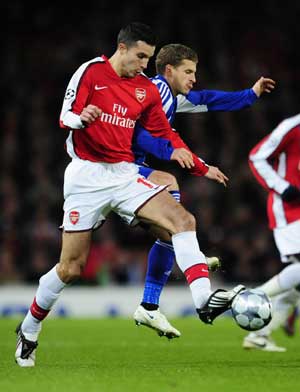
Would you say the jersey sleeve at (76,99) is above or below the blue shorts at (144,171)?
above

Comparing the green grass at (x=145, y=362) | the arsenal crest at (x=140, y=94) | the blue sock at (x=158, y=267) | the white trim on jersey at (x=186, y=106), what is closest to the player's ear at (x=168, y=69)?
the white trim on jersey at (x=186, y=106)

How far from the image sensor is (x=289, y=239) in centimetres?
891

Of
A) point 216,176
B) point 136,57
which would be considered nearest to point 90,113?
point 136,57

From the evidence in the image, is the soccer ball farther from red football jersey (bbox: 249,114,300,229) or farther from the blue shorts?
red football jersey (bbox: 249,114,300,229)

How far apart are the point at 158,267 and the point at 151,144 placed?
→ 3.17 feet

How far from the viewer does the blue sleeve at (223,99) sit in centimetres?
782

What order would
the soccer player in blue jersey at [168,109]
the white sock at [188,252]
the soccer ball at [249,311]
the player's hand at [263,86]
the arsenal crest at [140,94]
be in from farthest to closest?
1. the player's hand at [263,86]
2. the soccer player in blue jersey at [168,109]
3. the arsenal crest at [140,94]
4. the white sock at [188,252]
5. the soccer ball at [249,311]

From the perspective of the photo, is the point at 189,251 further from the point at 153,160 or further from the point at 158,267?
the point at 153,160

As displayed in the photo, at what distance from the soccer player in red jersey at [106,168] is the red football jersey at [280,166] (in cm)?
185

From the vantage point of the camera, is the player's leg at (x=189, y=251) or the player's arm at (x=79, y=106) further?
the player's arm at (x=79, y=106)

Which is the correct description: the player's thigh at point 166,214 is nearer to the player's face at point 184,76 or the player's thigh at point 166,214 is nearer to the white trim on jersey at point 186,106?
the player's face at point 184,76

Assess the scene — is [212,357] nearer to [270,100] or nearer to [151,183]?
[151,183]

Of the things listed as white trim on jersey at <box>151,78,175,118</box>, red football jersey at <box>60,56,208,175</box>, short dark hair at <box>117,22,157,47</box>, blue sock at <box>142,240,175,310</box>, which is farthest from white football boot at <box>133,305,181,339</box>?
short dark hair at <box>117,22,157,47</box>

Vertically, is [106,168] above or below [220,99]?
below
